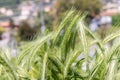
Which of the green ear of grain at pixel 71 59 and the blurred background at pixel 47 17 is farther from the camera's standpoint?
the blurred background at pixel 47 17

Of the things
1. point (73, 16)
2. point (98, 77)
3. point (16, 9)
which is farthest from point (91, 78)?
point (16, 9)

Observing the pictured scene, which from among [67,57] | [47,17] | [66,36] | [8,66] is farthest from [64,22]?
[47,17]

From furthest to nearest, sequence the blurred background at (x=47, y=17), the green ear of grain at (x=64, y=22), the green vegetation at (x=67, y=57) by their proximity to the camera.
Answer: the blurred background at (x=47, y=17)
the green ear of grain at (x=64, y=22)
the green vegetation at (x=67, y=57)

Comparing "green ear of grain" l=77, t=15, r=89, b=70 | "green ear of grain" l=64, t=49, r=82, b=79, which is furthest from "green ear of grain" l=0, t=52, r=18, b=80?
"green ear of grain" l=77, t=15, r=89, b=70

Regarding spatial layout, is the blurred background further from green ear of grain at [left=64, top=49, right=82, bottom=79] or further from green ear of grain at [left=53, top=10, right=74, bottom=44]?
green ear of grain at [left=64, top=49, right=82, bottom=79]

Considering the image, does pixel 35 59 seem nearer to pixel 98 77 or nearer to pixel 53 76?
→ pixel 53 76

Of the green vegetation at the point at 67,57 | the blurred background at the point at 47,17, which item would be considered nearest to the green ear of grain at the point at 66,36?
the green vegetation at the point at 67,57

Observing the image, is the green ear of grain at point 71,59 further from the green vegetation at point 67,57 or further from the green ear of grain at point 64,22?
the green ear of grain at point 64,22
